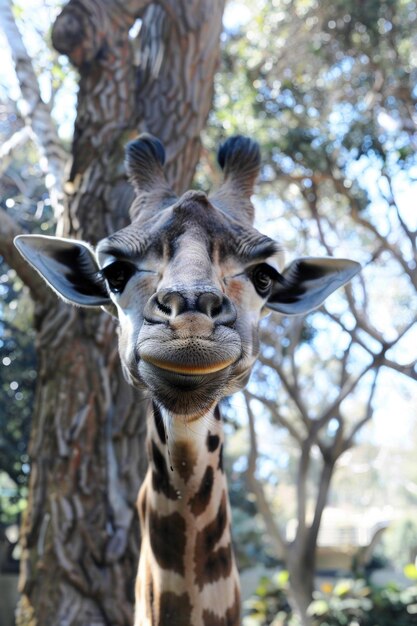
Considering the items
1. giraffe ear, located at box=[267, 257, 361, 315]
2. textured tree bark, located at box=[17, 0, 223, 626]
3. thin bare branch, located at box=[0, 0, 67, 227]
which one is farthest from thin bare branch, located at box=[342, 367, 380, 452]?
giraffe ear, located at box=[267, 257, 361, 315]

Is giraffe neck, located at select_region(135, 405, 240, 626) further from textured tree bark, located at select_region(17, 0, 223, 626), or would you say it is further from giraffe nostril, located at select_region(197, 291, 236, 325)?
textured tree bark, located at select_region(17, 0, 223, 626)

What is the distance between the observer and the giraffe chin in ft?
7.57

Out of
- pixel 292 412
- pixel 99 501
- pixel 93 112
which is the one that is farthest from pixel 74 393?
pixel 292 412

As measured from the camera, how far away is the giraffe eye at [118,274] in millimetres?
2906

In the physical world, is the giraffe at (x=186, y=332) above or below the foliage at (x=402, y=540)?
above

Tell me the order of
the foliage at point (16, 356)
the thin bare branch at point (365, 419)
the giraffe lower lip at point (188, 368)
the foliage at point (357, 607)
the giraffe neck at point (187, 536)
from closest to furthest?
the giraffe lower lip at point (188, 368) → the giraffe neck at point (187, 536) → the foliage at point (16, 356) → the thin bare branch at point (365, 419) → the foliage at point (357, 607)

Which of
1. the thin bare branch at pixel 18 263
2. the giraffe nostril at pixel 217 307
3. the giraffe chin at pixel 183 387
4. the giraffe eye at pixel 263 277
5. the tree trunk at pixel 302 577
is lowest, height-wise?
the tree trunk at pixel 302 577

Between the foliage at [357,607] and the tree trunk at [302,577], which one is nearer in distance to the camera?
the tree trunk at [302,577]

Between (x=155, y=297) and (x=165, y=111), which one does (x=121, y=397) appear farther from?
(x=155, y=297)

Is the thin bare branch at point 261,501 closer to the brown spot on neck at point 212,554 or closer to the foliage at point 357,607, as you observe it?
the foliage at point 357,607

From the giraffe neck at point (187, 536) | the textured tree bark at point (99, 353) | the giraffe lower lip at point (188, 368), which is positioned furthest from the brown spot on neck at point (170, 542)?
the textured tree bark at point (99, 353)

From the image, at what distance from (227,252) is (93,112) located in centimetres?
384

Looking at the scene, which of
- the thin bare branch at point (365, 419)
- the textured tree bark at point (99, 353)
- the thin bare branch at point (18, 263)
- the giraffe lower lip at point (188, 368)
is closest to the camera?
the giraffe lower lip at point (188, 368)

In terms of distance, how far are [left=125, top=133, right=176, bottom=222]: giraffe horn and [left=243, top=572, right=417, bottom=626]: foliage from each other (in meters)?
12.6
